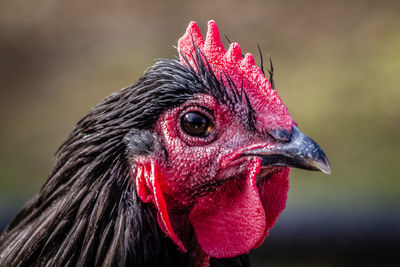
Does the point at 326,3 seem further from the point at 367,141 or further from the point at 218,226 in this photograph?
the point at 218,226

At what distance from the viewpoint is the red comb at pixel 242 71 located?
2.04 meters

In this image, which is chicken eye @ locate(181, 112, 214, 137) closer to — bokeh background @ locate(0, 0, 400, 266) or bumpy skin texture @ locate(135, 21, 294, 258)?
bumpy skin texture @ locate(135, 21, 294, 258)

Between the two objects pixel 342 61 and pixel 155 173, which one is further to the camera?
pixel 342 61

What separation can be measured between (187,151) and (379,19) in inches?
247

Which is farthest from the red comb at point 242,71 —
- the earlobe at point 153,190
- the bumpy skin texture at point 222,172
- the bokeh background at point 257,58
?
the bokeh background at point 257,58

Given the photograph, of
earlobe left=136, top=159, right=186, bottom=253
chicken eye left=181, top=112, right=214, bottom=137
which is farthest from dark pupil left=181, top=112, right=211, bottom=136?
earlobe left=136, top=159, right=186, bottom=253

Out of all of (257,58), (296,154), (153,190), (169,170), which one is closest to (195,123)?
(169,170)

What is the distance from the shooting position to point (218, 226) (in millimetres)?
2117

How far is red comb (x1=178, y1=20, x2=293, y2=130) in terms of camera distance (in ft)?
6.71

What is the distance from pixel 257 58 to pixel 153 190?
4.84 meters

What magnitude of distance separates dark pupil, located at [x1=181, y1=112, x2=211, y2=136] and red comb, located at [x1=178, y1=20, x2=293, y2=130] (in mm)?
239

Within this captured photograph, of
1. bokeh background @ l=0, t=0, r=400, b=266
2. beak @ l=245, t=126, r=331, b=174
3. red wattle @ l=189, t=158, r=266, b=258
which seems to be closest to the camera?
beak @ l=245, t=126, r=331, b=174

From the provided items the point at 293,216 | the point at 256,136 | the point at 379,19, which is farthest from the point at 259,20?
the point at 256,136

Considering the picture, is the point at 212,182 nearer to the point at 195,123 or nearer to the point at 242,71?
the point at 195,123
